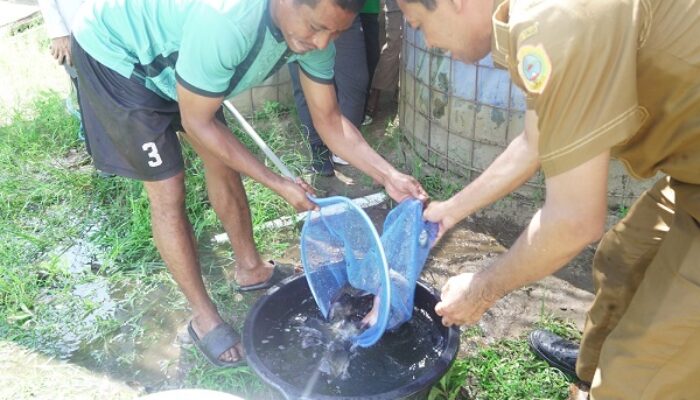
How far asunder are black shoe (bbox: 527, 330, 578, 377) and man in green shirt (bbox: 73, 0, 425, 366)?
972mm

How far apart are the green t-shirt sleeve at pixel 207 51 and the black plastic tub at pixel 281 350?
1019mm

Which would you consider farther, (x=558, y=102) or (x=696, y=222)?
(x=696, y=222)

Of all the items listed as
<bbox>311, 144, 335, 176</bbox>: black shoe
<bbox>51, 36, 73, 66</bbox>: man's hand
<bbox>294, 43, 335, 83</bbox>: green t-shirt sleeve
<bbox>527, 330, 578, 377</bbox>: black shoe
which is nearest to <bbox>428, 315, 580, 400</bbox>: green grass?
<bbox>527, 330, 578, 377</bbox>: black shoe

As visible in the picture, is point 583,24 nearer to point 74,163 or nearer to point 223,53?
point 223,53

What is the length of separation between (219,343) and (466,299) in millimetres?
1496

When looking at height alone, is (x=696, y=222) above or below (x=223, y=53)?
below

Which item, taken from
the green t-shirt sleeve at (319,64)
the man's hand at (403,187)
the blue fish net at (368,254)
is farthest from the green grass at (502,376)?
the green t-shirt sleeve at (319,64)

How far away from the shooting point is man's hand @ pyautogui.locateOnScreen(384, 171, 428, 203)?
2762 millimetres

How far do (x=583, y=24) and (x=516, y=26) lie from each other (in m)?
0.16

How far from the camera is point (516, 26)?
1.52 meters

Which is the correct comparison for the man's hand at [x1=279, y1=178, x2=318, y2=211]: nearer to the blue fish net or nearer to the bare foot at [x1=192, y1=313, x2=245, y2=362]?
the blue fish net

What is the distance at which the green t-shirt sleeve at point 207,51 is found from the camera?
2.39 m

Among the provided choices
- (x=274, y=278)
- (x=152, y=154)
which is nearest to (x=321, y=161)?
(x=274, y=278)

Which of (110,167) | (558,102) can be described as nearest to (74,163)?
(110,167)
